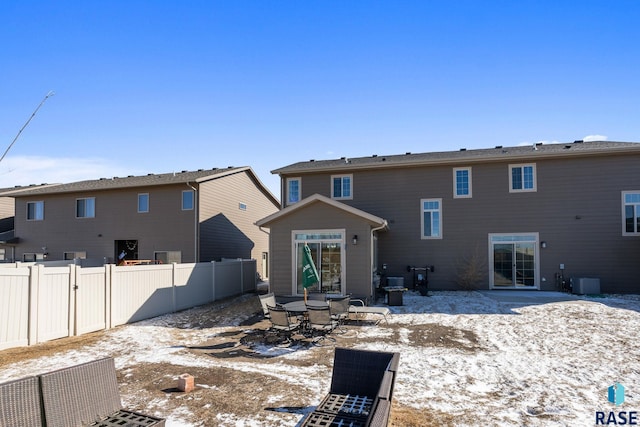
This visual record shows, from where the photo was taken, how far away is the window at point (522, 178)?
15.7 metres

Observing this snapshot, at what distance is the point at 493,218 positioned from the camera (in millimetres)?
15852

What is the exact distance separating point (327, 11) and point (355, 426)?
10.8 metres

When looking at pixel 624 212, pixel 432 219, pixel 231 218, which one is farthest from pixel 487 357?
pixel 231 218

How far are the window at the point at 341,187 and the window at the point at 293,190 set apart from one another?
1727mm

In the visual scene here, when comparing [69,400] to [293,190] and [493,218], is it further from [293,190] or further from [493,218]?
[493,218]

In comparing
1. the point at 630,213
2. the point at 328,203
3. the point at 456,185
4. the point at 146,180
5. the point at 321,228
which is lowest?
the point at 321,228

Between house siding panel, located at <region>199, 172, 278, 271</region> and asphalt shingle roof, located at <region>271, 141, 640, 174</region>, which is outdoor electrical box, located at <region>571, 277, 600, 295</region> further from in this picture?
house siding panel, located at <region>199, 172, 278, 271</region>

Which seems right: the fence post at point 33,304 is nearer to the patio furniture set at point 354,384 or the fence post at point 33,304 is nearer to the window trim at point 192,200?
the patio furniture set at point 354,384

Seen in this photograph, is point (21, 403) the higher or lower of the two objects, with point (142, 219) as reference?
lower

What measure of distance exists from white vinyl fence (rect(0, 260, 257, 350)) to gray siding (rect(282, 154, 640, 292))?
8497 millimetres

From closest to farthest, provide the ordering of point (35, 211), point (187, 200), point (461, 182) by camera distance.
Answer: point (461, 182), point (187, 200), point (35, 211)

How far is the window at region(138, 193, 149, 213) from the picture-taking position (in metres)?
19.8

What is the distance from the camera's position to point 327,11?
35.9ft

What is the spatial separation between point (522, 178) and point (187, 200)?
15650 millimetres
